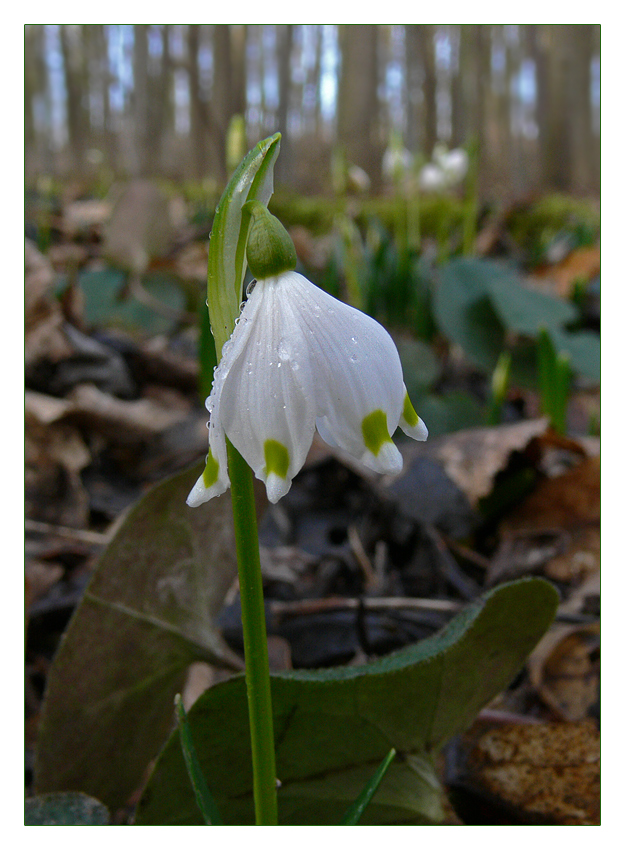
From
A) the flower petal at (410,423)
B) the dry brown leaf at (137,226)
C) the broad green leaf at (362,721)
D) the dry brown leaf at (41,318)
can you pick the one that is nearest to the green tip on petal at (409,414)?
the flower petal at (410,423)

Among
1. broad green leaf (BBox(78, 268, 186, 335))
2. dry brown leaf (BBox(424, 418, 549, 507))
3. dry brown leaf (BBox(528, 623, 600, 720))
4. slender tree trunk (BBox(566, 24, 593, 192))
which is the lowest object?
dry brown leaf (BBox(528, 623, 600, 720))

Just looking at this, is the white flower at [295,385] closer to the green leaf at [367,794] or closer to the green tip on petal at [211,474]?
the green tip on petal at [211,474]

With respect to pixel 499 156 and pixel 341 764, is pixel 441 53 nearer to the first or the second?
pixel 499 156

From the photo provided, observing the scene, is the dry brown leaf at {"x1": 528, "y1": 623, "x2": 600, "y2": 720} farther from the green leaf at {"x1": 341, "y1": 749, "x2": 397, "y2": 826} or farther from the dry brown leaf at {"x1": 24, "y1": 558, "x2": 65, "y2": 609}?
the dry brown leaf at {"x1": 24, "y1": 558, "x2": 65, "y2": 609}

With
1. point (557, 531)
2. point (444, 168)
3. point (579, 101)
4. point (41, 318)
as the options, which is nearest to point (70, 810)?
point (557, 531)

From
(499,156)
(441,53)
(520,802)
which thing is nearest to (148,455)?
(520,802)

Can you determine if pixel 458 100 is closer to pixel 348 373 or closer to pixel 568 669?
pixel 568 669

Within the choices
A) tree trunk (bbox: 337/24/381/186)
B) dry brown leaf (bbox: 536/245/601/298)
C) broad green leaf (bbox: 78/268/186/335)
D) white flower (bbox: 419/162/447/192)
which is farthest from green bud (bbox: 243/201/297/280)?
white flower (bbox: 419/162/447/192)
